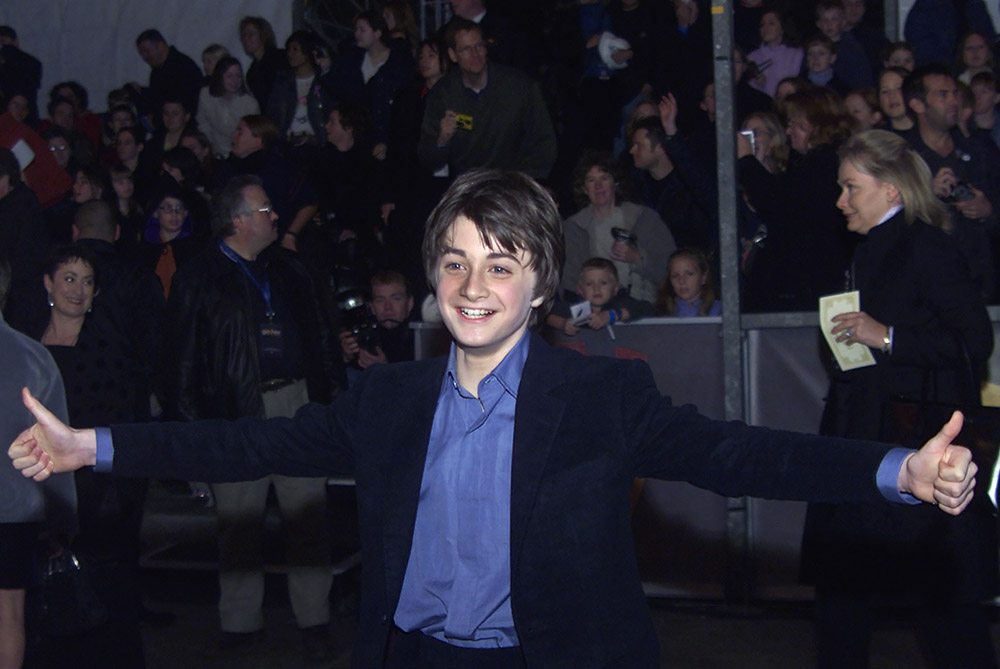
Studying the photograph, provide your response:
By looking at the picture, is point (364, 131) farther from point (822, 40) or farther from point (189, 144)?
point (822, 40)

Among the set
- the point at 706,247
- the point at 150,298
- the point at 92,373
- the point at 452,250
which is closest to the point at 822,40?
the point at 706,247

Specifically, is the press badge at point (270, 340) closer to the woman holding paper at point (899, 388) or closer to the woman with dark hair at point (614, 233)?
→ the woman with dark hair at point (614, 233)

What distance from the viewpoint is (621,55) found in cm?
869

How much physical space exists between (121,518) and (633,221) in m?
3.58

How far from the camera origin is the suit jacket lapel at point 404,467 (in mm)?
2492

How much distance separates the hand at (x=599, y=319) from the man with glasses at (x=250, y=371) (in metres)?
1.43

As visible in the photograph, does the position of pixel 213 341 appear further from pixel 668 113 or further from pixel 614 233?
pixel 668 113

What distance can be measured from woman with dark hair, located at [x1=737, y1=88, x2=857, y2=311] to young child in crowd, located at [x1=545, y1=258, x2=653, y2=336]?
→ 68 centimetres

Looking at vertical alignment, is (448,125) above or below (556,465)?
above

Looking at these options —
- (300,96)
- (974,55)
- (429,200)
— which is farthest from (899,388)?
(300,96)

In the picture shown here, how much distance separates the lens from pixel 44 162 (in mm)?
9492

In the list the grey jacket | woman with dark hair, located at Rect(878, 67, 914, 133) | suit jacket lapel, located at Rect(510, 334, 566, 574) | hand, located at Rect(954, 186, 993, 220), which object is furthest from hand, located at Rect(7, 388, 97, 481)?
woman with dark hair, located at Rect(878, 67, 914, 133)

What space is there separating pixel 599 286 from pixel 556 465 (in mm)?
4375

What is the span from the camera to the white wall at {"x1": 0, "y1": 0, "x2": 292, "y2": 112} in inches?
444
